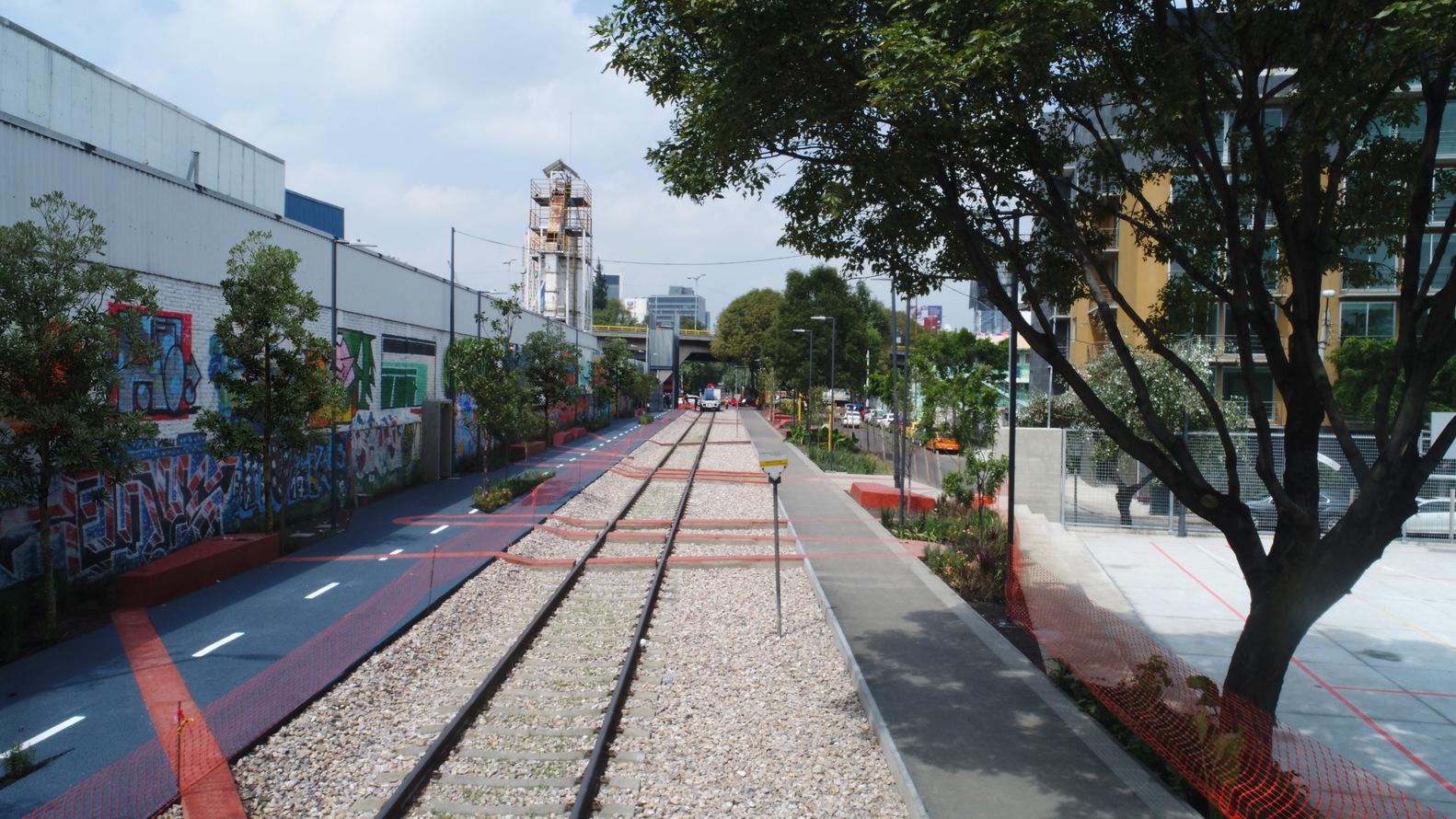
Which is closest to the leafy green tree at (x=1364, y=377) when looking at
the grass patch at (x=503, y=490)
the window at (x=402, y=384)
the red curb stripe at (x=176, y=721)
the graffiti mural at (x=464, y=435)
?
the grass patch at (x=503, y=490)

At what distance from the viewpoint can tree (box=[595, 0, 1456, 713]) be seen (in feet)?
22.0

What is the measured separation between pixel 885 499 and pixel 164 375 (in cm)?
1535

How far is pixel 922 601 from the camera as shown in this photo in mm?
13281

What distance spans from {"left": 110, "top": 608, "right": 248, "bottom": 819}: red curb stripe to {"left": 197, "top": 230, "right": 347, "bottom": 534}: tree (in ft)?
12.5

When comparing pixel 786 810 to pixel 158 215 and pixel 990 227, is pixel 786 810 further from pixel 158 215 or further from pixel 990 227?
pixel 158 215

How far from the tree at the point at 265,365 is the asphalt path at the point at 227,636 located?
6.74 ft

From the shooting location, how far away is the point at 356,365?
Result: 22.1 meters

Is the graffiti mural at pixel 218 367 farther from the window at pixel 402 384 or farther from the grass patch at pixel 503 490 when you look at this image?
the window at pixel 402 384

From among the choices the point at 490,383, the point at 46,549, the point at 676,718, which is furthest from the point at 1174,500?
the point at 46,549

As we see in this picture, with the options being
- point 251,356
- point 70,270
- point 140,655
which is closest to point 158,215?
point 251,356

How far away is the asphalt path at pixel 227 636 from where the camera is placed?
764 centimetres

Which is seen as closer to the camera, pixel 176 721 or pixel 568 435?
pixel 176 721

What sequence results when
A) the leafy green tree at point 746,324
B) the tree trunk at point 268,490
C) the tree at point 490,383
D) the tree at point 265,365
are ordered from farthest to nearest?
the leafy green tree at point 746,324 < the tree at point 490,383 < the tree trunk at point 268,490 < the tree at point 265,365

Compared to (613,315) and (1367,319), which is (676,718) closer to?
(1367,319)
